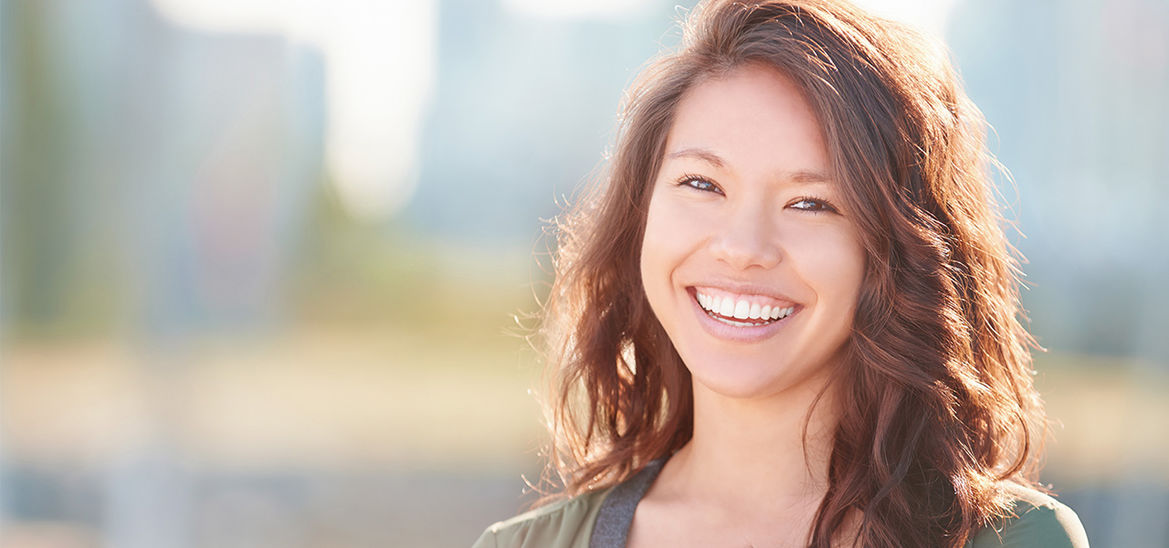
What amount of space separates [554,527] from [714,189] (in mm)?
604

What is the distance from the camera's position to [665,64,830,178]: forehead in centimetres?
154

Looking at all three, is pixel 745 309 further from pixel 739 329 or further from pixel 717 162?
pixel 717 162

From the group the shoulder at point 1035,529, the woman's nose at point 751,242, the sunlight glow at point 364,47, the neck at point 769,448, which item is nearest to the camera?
the shoulder at point 1035,529

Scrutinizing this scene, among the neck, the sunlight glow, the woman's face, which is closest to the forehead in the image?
the woman's face

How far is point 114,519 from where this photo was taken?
13.4 ft

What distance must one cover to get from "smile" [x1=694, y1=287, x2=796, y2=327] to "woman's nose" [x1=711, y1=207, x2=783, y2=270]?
0.05m

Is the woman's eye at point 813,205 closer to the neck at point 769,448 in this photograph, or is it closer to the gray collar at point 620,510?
the neck at point 769,448

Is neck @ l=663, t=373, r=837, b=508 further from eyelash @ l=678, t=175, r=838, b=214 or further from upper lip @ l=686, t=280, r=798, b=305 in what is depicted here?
eyelash @ l=678, t=175, r=838, b=214

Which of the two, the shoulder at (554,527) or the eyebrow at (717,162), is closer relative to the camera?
the eyebrow at (717,162)

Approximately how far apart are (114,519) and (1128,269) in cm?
361

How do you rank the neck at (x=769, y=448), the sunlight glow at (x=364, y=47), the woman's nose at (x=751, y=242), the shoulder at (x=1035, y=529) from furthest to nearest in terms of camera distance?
the sunlight glow at (x=364, y=47) < the neck at (x=769, y=448) < the woman's nose at (x=751, y=242) < the shoulder at (x=1035, y=529)

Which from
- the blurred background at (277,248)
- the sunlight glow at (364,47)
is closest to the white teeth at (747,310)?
the blurred background at (277,248)

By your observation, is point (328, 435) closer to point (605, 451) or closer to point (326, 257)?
point (326, 257)

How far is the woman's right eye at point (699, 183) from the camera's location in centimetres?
163
